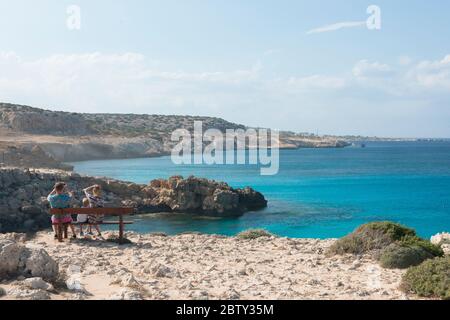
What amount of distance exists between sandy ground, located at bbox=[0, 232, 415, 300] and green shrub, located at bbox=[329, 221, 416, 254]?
44cm

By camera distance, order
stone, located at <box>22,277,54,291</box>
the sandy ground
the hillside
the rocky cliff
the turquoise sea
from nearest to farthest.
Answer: stone, located at <box>22,277,54,291</box> → the sandy ground → the turquoise sea → the rocky cliff → the hillside

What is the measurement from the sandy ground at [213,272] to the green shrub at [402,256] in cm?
26

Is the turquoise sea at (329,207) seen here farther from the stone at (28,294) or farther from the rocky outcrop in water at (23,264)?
the stone at (28,294)

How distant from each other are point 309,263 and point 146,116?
6387 inches

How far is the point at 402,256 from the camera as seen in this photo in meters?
A: 9.81

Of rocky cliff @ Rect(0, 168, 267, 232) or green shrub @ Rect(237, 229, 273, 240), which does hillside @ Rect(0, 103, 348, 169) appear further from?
green shrub @ Rect(237, 229, 273, 240)

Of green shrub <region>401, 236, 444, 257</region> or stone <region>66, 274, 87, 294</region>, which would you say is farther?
green shrub <region>401, 236, 444, 257</region>

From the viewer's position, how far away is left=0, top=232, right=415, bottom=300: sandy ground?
7.37 m

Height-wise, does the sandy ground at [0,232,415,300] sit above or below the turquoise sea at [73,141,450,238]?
above

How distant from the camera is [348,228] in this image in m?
31.7

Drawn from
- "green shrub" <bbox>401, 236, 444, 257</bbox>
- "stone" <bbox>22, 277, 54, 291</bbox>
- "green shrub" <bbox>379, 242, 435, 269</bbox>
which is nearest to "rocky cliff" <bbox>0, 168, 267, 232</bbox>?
"green shrub" <bbox>401, 236, 444, 257</bbox>

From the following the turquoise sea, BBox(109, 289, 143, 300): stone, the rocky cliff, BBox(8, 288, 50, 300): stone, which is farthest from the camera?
the rocky cliff

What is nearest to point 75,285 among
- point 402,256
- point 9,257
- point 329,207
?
point 9,257

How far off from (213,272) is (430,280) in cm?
364
